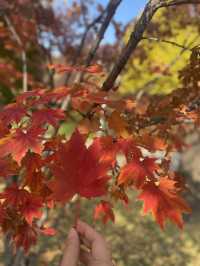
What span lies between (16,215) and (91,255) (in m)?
0.78

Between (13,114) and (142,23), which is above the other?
(142,23)

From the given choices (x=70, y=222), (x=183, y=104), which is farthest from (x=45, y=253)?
(x=183, y=104)

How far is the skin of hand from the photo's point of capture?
137cm

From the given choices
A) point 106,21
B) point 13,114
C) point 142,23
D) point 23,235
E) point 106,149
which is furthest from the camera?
point 106,21

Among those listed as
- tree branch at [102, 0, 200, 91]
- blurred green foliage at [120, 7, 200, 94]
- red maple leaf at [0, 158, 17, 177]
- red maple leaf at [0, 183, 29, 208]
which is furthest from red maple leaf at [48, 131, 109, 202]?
blurred green foliage at [120, 7, 200, 94]

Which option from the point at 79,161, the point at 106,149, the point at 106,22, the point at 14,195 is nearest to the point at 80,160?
the point at 79,161

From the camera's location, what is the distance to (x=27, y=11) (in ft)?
16.3

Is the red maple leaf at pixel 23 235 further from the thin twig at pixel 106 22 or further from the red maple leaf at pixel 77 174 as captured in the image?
the thin twig at pixel 106 22

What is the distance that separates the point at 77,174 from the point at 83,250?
308mm

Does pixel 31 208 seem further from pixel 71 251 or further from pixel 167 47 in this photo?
pixel 167 47

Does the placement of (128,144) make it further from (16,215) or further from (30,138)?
(16,215)

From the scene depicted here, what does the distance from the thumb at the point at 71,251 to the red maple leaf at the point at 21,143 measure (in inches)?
14.7

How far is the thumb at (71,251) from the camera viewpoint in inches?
53.5

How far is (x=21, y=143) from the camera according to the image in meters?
1.57
